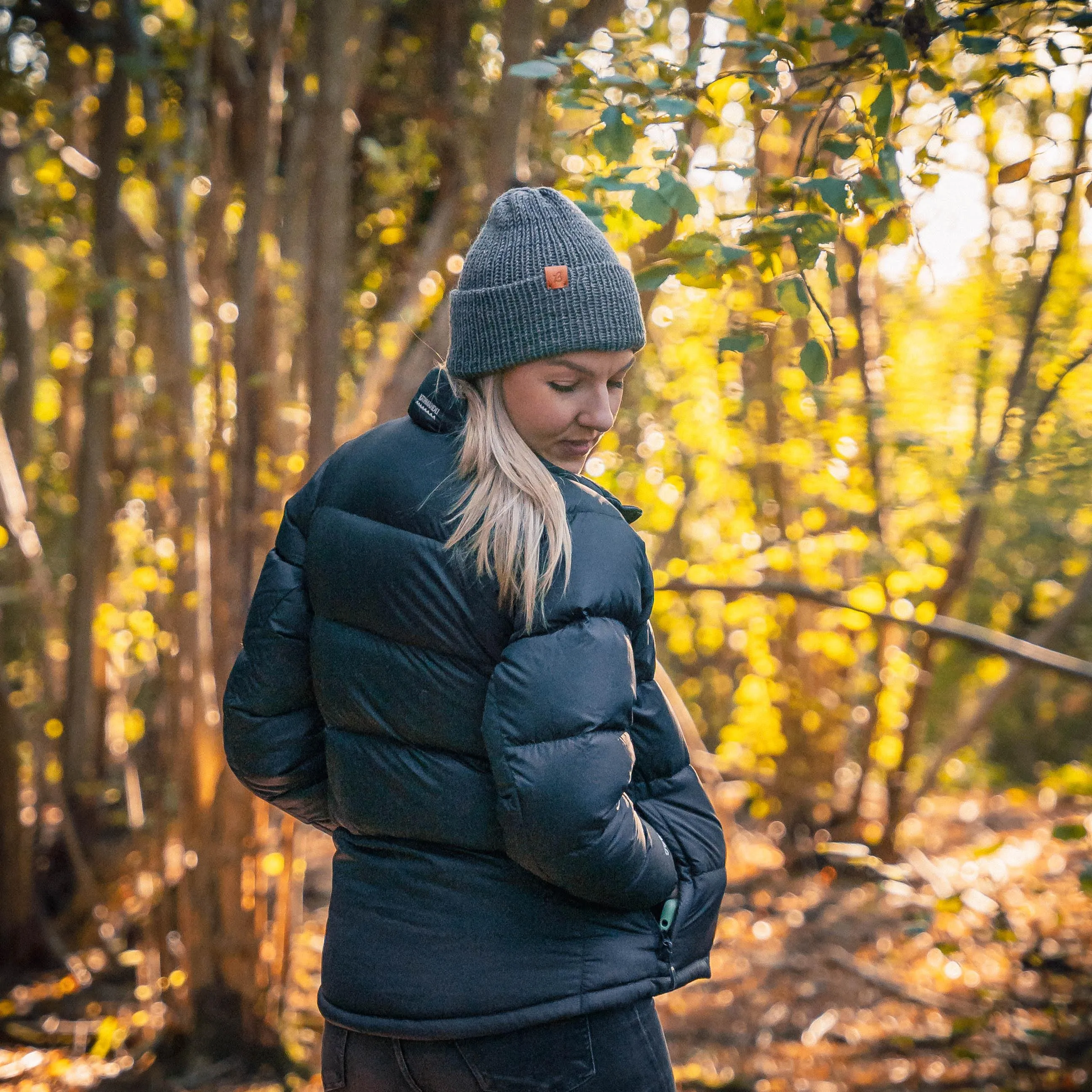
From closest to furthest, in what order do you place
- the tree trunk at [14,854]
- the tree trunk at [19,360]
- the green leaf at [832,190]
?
the green leaf at [832,190] → the tree trunk at [14,854] → the tree trunk at [19,360]

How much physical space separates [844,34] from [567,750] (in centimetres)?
149

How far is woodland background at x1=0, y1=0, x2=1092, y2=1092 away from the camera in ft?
7.91

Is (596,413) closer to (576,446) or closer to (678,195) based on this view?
(576,446)

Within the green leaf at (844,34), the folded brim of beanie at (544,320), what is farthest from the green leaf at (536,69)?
the folded brim of beanie at (544,320)

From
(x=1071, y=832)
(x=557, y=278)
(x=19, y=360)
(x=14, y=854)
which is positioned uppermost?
(x=557, y=278)

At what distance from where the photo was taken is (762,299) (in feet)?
12.8

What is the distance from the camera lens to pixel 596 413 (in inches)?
57.1

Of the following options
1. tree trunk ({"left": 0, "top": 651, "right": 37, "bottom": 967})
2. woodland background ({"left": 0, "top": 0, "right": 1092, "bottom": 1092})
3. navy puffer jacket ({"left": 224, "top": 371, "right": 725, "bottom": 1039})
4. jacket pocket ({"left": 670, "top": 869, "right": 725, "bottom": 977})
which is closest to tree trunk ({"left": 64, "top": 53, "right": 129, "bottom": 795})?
woodland background ({"left": 0, "top": 0, "right": 1092, "bottom": 1092})

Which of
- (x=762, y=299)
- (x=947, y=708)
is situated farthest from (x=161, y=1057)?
(x=947, y=708)

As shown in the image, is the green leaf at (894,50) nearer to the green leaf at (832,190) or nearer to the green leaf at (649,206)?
the green leaf at (832,190)

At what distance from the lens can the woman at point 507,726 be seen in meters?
1.28

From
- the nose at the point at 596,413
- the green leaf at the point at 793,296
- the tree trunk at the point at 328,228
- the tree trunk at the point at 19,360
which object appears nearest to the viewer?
the nose at the point at 596,413

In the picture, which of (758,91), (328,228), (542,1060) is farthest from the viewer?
(328,228)

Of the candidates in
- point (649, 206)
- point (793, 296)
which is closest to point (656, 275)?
point (649, 206)
